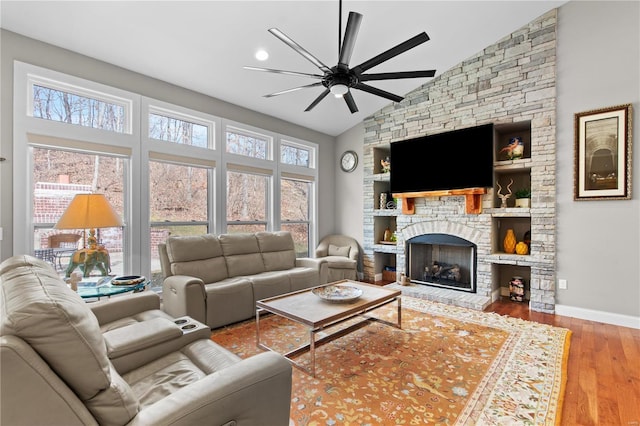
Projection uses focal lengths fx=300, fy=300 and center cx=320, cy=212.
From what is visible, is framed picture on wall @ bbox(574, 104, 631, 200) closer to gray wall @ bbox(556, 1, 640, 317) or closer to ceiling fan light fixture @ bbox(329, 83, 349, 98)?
gray wall @ bbox(556, 1, 640, 317)

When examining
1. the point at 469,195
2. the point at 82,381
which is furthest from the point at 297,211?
the point at 82,381

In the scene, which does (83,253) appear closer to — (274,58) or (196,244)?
(196,244)

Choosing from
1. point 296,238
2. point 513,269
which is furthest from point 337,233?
point 513,269

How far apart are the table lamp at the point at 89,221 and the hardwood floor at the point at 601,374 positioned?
3.72 m

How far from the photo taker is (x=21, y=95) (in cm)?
292

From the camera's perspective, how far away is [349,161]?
6.16 meters

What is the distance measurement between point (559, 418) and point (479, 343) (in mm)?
1075

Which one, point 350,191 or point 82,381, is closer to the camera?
point 82,381

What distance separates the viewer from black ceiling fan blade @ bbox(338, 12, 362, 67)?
6.74ft

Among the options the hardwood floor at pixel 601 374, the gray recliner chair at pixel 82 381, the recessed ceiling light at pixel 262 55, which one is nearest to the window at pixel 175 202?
the recessed ceiling light at pixel 262 55

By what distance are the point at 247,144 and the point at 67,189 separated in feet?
8.07

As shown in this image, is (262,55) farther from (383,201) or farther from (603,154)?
(603,154)

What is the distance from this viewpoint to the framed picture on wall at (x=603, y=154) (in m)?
3.39

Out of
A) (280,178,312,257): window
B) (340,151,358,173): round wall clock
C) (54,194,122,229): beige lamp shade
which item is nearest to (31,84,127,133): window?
(54,194,122,229): beige lamp shade
